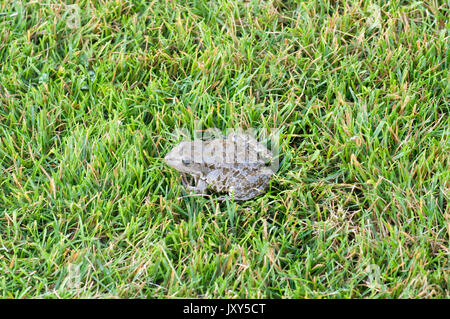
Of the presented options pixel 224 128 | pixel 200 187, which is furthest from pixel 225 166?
pixel 224 128

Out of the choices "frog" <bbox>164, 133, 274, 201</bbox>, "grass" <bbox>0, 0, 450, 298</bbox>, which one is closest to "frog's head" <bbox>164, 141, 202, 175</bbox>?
"frog" <bbox>164, 133, 274, 201</bbox>

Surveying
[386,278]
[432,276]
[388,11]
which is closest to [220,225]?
[386,278]

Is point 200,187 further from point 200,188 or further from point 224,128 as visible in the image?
point 224,128

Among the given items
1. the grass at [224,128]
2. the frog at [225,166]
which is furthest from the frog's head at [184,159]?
the grass at [224,128]

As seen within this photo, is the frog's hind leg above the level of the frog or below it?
below

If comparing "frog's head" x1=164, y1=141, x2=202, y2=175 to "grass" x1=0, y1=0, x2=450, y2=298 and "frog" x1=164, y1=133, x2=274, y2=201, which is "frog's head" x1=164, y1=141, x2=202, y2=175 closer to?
"frog" x1=164, y1=133, x2=274, y2=201

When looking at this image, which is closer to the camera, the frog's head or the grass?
the grass

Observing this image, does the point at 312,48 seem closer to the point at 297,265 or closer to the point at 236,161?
the point at 236,161
